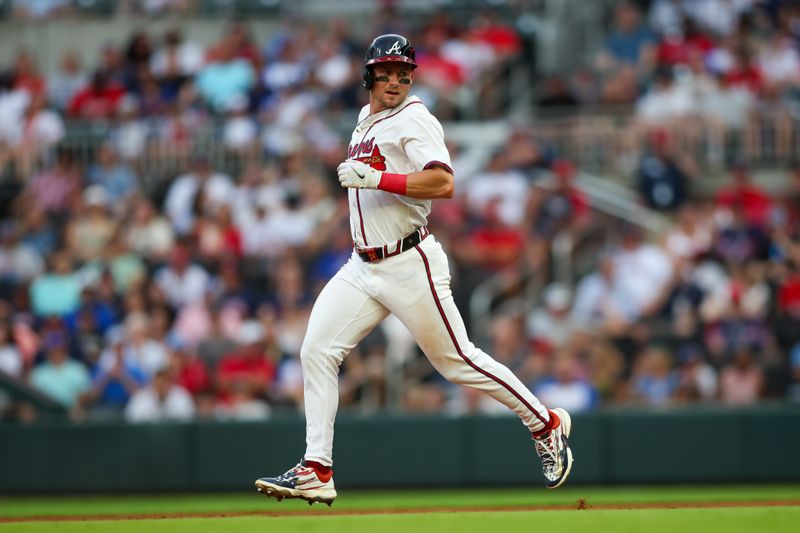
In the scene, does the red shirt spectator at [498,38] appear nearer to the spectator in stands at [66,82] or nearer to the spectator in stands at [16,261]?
the spectator in stands at [66,82]

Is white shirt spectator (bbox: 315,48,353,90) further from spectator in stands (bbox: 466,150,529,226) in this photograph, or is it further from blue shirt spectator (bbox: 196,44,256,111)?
spectator in stands (bbox: 466,150,529,226)

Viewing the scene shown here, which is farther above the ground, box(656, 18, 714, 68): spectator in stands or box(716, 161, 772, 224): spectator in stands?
box(656, 18, 714, 68): spectator in stands

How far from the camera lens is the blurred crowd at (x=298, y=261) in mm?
11688

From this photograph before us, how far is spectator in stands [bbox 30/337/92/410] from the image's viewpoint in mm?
12117

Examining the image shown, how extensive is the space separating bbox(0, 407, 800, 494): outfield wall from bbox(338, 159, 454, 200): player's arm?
4787 mm

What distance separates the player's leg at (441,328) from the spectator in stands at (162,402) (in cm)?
514

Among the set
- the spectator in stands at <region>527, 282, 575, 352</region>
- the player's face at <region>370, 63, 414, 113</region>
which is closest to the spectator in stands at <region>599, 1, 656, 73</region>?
the spectator in stands at <region>527, 282, 575, 352</region>

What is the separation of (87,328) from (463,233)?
3600mm

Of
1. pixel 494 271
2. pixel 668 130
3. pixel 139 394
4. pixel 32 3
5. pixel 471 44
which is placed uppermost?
pixel 32 3

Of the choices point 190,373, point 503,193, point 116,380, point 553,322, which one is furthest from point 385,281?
point 503,193

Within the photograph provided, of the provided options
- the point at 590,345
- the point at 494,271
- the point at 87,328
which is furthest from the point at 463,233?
the point at 87,328

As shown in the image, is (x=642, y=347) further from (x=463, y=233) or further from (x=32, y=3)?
(x=32, y=3)

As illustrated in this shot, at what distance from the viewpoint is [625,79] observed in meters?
14.9

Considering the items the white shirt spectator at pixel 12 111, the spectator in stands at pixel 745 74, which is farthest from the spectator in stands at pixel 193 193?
the spectator in stands at pixel 745 74
